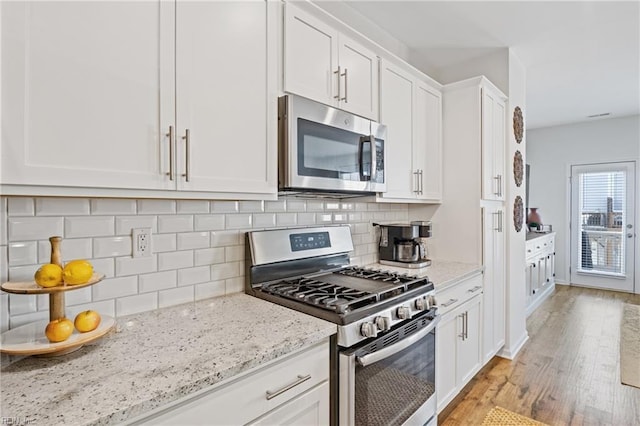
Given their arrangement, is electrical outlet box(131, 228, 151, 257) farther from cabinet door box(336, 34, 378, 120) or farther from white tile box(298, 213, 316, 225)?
cabinet door box(336, 34, 378, 120)

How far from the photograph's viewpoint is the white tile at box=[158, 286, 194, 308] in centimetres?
145

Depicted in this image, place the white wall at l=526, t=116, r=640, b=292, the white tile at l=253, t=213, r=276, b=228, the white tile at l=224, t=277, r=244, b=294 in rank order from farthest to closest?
the white wall at l=526, t=116, r=640, b=292 < the white tile at l=253, t=213, r=276, b=228 < the white tile at l=224, t=277, r=244, b=294

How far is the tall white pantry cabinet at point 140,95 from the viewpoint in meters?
0.91

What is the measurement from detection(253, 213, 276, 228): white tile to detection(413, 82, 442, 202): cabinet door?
1.18 meters

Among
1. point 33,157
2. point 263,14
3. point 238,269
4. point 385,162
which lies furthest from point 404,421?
point 263,14

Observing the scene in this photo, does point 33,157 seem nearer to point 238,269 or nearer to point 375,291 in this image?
point 238,269

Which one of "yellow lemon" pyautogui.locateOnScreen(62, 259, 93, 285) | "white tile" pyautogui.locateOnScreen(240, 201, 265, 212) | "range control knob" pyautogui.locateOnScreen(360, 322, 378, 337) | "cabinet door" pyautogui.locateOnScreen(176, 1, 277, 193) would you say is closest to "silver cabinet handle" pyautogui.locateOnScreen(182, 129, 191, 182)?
"cabinet door" pyautogui.locateOnScreen(176, 1, 277, 193)

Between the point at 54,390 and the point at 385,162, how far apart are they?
1.87 meters

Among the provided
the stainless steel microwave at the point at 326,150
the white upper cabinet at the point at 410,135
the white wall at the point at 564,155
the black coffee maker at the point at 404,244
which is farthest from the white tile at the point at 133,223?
the white wall at the point at 564,155

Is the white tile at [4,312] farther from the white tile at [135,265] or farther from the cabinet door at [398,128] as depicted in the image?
the cabinet door at [398,128]

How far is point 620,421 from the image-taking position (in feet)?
7.07

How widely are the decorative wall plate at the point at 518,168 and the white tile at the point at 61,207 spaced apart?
3225 mm

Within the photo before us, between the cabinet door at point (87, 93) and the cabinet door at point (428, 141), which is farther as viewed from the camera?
the cabinet door at point (428, 141)

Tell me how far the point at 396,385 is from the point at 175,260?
1151mm
